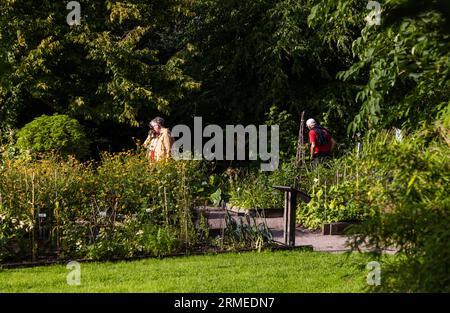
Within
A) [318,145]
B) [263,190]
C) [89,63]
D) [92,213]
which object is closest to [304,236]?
[263,190]

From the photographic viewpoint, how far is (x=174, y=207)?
7.79m

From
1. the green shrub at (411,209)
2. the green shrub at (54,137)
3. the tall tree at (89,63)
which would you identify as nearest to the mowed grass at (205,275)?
the green shrub at (411,209)

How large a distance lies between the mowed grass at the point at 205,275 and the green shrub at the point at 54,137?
646 centimetres

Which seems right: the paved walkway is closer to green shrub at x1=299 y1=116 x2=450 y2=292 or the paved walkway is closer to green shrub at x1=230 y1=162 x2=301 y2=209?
green shrub at x1=230 y1=162 x2=301 y2=209

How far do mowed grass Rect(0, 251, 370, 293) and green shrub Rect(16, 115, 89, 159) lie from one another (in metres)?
6.46

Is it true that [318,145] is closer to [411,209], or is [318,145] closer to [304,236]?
[304,236]

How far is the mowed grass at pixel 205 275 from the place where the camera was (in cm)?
550

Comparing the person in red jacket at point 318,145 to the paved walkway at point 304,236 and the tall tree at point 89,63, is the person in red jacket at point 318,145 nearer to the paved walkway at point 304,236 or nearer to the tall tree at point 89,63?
the paved walkway at point 304,236

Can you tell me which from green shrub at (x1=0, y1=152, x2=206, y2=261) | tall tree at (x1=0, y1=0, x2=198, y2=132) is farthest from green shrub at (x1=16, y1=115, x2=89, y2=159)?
green shrub at (x1=0, y1=152, x2=206, y2=261)

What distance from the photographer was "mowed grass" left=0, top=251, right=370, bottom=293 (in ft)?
18.0
